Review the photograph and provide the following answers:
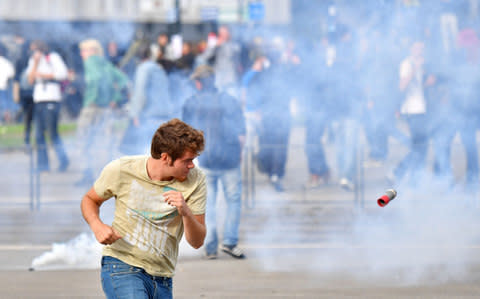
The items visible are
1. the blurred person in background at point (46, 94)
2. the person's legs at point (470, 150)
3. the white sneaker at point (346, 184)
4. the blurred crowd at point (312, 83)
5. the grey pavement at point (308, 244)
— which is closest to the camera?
the grey pavement at point (308, 244)

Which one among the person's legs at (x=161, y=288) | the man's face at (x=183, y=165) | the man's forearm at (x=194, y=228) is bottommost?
the person's legs at (x=161, y=288)

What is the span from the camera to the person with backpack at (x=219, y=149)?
23.8 feet

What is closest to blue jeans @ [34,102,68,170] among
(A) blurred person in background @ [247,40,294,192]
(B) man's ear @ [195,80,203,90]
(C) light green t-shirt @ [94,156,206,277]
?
(A) blurred person in background @ [247,40,294,192]

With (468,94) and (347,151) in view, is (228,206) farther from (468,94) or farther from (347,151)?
(347,151)

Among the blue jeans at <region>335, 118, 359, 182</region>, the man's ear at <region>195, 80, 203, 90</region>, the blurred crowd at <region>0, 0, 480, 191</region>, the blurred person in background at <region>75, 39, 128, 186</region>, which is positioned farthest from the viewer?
the blurred person in background at <region>75, 39, 128, 186</region>

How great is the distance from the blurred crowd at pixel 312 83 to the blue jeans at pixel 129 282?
14.3 feet

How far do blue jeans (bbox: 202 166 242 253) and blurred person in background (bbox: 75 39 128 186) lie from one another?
13.0 ft

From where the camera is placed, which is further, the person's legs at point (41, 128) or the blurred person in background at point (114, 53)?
the person's legs at point (41, 128)

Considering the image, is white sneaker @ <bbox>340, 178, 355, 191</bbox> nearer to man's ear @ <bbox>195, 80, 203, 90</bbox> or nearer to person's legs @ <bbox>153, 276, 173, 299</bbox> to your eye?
man's ear @ <bbox>195, 80, 203, 90</bbox>

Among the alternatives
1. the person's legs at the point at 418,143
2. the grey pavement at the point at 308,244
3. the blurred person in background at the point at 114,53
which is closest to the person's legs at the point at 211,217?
the grey pavement at the point at 308,244

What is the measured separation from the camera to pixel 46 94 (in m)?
12.1

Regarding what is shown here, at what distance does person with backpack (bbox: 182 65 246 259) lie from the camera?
23.8ft

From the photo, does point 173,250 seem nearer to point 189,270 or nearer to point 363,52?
point 189,270

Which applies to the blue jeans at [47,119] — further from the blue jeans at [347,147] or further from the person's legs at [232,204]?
the person's legs at [232,204]
